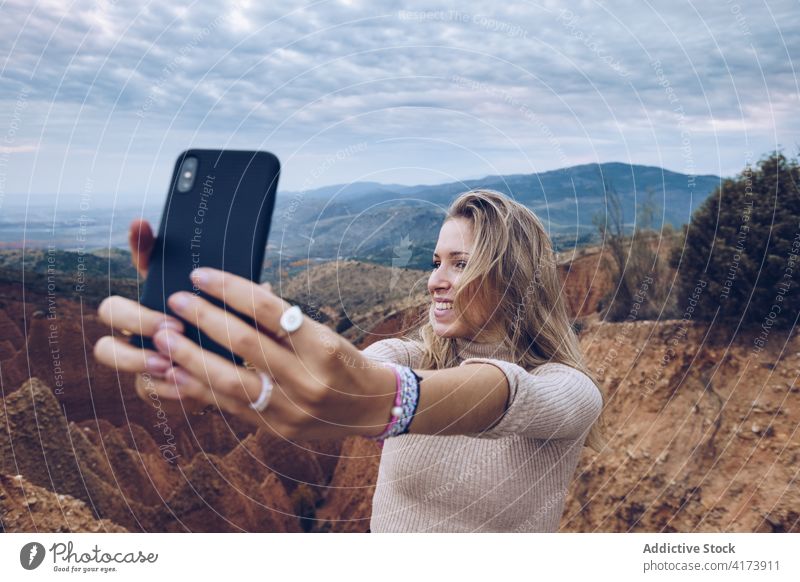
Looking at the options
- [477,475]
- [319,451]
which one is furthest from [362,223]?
[319,451]

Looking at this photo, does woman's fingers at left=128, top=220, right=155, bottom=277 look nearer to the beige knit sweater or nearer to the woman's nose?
the beige knit sweater

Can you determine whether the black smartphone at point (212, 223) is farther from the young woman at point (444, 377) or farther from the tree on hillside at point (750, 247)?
the tree on hillside at point (750, 247)

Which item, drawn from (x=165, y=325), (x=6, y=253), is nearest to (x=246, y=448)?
(x=6, y=253)

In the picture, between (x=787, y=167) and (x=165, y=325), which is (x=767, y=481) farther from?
(x=165, y=325)

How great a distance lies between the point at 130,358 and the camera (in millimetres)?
911

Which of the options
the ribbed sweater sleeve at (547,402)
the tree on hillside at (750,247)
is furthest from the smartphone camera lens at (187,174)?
the tree on hillside at (750,247)

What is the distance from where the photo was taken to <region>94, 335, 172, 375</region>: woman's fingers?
90 cm

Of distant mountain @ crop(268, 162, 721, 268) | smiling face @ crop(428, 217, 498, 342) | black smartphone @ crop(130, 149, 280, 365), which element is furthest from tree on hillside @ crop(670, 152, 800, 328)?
black smartphone @ crop(130, 149, 280, 365)

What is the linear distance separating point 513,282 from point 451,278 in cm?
17

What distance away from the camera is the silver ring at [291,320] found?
86 centimetres

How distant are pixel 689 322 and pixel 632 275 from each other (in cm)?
78

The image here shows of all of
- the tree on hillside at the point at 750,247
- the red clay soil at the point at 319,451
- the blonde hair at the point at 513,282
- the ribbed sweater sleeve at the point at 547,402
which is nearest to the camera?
A: the ribbed sweater sleeve at the point at 547,402

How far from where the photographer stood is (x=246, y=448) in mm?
4547

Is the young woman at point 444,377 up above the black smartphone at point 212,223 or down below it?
below
